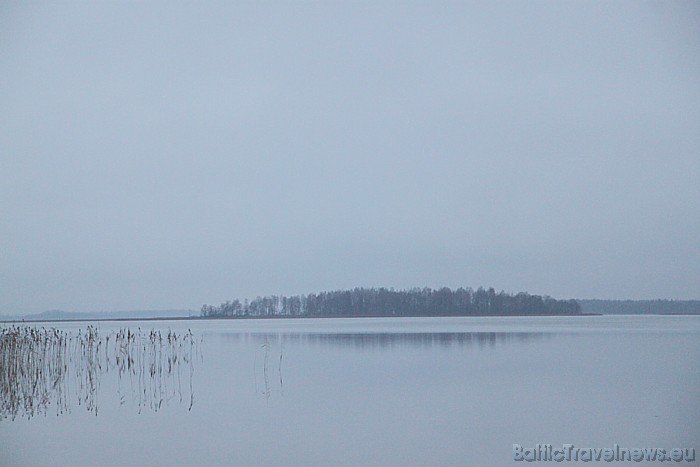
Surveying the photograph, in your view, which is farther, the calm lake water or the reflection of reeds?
the reflection of reeds

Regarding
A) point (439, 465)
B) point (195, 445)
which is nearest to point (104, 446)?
point (195, 445)

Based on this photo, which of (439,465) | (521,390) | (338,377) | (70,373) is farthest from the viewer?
(70,373)

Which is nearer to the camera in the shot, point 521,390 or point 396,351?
point 521,390

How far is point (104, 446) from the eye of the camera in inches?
337

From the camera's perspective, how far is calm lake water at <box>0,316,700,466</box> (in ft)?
26.6

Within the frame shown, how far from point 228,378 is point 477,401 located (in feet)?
17.1

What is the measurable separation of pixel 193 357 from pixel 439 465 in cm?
1174

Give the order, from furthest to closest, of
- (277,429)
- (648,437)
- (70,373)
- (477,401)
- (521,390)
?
(70,373), (521,390), (477,401), (277,429), (648,437)

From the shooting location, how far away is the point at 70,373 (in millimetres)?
14633

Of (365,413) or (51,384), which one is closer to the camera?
(365,413)

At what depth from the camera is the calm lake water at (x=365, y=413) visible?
26.6 feet

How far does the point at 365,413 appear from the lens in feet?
32.9

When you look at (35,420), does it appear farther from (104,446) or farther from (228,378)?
(228,378)

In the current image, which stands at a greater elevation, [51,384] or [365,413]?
[51,384]
